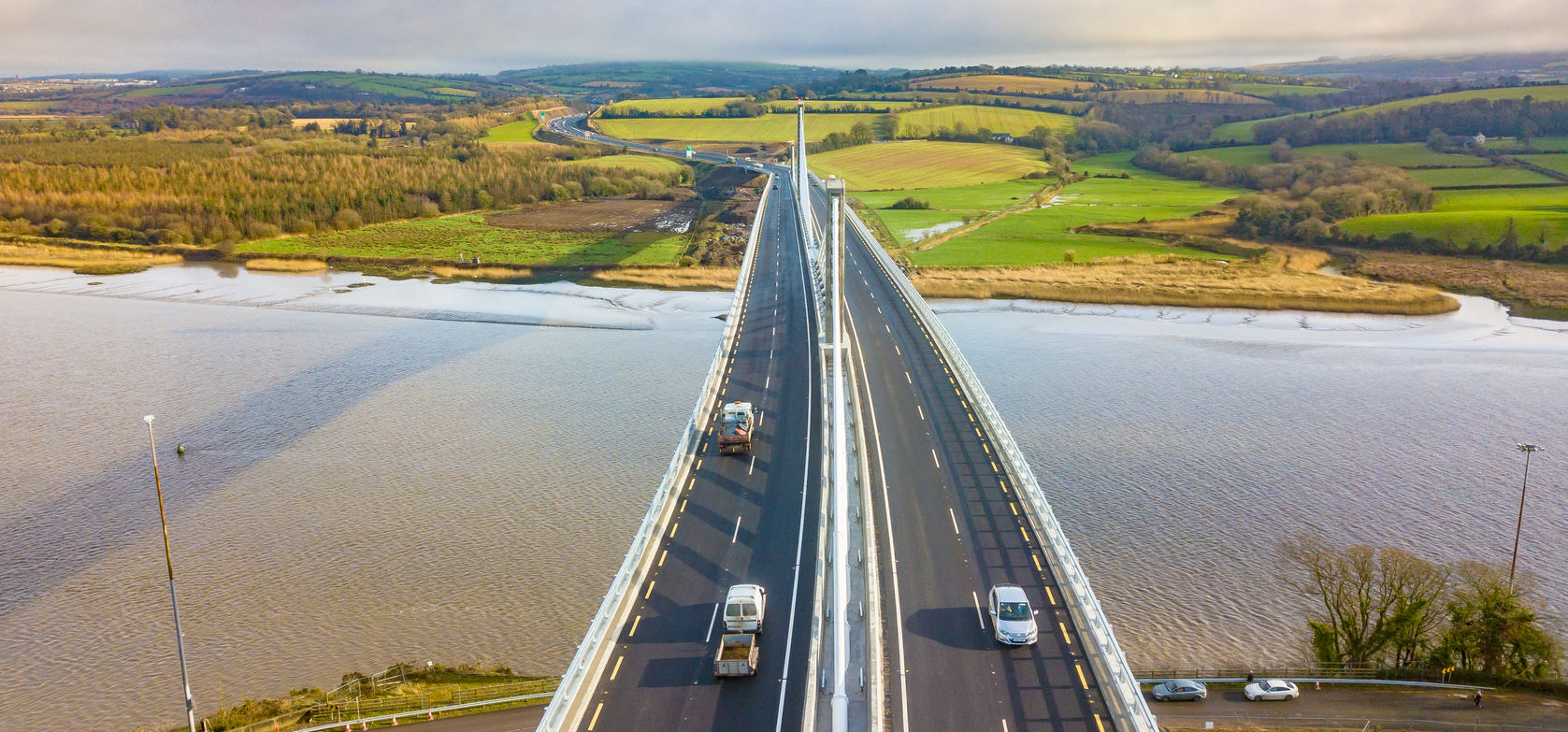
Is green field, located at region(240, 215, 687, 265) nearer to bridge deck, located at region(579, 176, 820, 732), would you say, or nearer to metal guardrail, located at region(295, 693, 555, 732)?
bridge deck, located at region(579, 176, 820, 732)

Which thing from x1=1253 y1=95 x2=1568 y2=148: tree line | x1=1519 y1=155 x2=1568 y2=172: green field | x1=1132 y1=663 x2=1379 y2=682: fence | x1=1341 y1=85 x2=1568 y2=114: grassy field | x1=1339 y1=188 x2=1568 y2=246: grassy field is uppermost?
x1=1341 y1=85 x2=1568 y2=114: grassy field

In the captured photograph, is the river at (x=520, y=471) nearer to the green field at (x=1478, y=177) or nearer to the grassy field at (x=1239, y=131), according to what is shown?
the green field at (x=1478, y=177)

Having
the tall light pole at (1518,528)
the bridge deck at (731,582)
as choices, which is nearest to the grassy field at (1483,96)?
the tall light pole at (1518,528)

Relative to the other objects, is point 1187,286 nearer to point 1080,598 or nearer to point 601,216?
point 1080,598

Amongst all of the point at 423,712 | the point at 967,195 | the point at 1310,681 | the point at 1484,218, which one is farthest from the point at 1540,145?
the point at 423,712

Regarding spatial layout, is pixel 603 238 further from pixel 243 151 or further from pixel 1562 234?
pixel 1562 234

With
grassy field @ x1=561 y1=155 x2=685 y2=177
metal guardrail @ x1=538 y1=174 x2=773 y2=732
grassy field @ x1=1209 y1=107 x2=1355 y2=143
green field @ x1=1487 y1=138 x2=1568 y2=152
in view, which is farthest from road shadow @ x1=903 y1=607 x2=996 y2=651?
grassy field @ x1=1209 y1=107 x2=1355 y2=143
